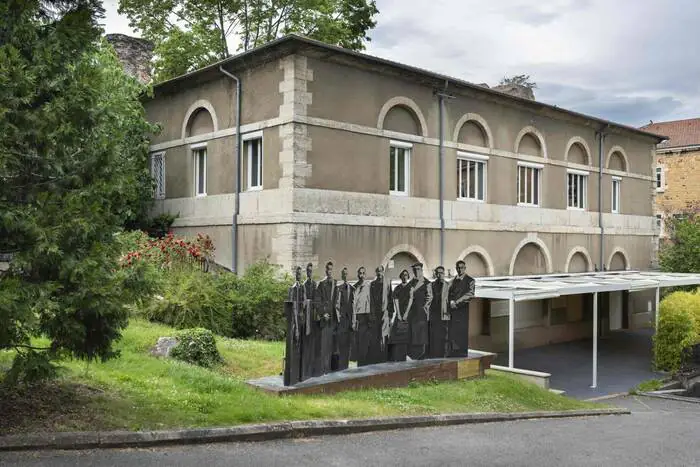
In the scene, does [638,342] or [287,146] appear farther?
[638,342]

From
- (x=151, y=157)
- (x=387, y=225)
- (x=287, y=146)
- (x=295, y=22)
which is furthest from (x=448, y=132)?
(x=295, y=22)

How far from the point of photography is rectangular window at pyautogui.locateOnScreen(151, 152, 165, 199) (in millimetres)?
22172

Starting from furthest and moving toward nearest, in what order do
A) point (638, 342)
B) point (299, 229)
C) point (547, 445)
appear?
point (638, 342) < point (299, 229) < point (547, 445)

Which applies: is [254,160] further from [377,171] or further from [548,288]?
[548,288]

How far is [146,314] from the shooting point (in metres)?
15.0

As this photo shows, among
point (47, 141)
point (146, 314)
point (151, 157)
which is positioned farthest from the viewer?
point (151, 157)

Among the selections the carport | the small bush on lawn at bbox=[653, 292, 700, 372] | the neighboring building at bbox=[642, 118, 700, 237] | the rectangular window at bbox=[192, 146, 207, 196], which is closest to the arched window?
the rectangular window at bbox=[192, 146, 207, 196]

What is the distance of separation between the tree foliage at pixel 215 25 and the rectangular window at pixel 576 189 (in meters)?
10.6

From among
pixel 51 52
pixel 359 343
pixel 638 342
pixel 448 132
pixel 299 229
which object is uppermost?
pixel 448 132

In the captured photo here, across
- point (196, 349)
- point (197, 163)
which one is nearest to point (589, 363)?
point (197, 163)

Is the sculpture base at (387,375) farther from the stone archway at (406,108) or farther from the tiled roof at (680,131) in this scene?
the tiled roof at (680,131)

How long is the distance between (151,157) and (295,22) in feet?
33.3

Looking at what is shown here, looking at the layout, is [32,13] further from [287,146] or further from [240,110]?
[240,110]

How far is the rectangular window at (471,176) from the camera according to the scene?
21844 millimetres
